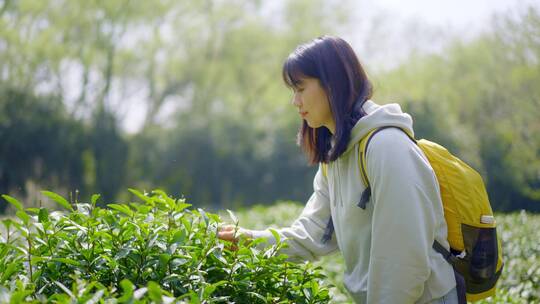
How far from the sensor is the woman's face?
95.6 inches

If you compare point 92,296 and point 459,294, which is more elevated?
point 92,296

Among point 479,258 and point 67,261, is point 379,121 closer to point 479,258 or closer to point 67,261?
point 479,258

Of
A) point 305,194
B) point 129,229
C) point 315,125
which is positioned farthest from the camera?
point 305,194

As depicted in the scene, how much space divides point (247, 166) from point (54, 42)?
870 cm

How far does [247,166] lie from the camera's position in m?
22.5

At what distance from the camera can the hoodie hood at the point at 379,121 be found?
2.23m

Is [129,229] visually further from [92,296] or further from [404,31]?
[404,31]

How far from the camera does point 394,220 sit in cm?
212

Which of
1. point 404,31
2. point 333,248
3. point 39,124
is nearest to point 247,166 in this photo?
point 39,124

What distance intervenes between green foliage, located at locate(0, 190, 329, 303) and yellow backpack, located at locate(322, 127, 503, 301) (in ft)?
1.49

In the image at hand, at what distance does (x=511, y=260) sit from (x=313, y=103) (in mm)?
2925

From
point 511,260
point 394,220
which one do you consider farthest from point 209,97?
point 394,220

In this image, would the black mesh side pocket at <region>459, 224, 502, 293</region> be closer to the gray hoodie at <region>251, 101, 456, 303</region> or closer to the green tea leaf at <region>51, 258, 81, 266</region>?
the gray hoodie at <region>251, 101, 456, 303</region>

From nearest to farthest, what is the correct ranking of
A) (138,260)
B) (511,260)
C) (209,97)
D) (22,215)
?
(22,215) < (138,260) < (511,260) < (209,97)
